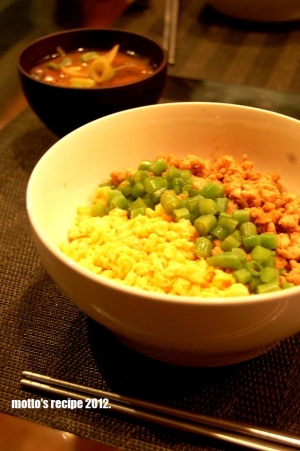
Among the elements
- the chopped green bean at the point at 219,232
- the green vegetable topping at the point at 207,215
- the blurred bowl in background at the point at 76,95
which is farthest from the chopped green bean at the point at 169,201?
the blurred bowl in background at the point at 76,95

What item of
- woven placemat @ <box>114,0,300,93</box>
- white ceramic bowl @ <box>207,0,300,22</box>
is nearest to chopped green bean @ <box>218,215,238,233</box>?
woven placemat @ <box>114,0,300,93</box>

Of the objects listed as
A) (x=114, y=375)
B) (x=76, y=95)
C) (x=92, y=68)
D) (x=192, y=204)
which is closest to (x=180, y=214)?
(x=192, y=204)

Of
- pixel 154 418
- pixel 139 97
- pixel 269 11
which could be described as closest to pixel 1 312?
pixel 154 418

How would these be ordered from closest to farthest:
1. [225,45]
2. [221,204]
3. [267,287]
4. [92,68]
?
[267,287], [221,204], [92,68], [225,45]

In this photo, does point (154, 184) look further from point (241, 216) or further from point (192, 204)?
point (241, 216)

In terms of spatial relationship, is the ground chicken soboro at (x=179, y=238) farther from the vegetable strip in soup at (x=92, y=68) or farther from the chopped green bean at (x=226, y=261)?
the vegetable strip in soup at (x=92, y=68)

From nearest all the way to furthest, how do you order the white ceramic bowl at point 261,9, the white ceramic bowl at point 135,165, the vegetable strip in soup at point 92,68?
the white ceramic bowl at point 135,165 < the vegetable strip in soup at point 92,68 < the white ceramic bowl at point 261,9
